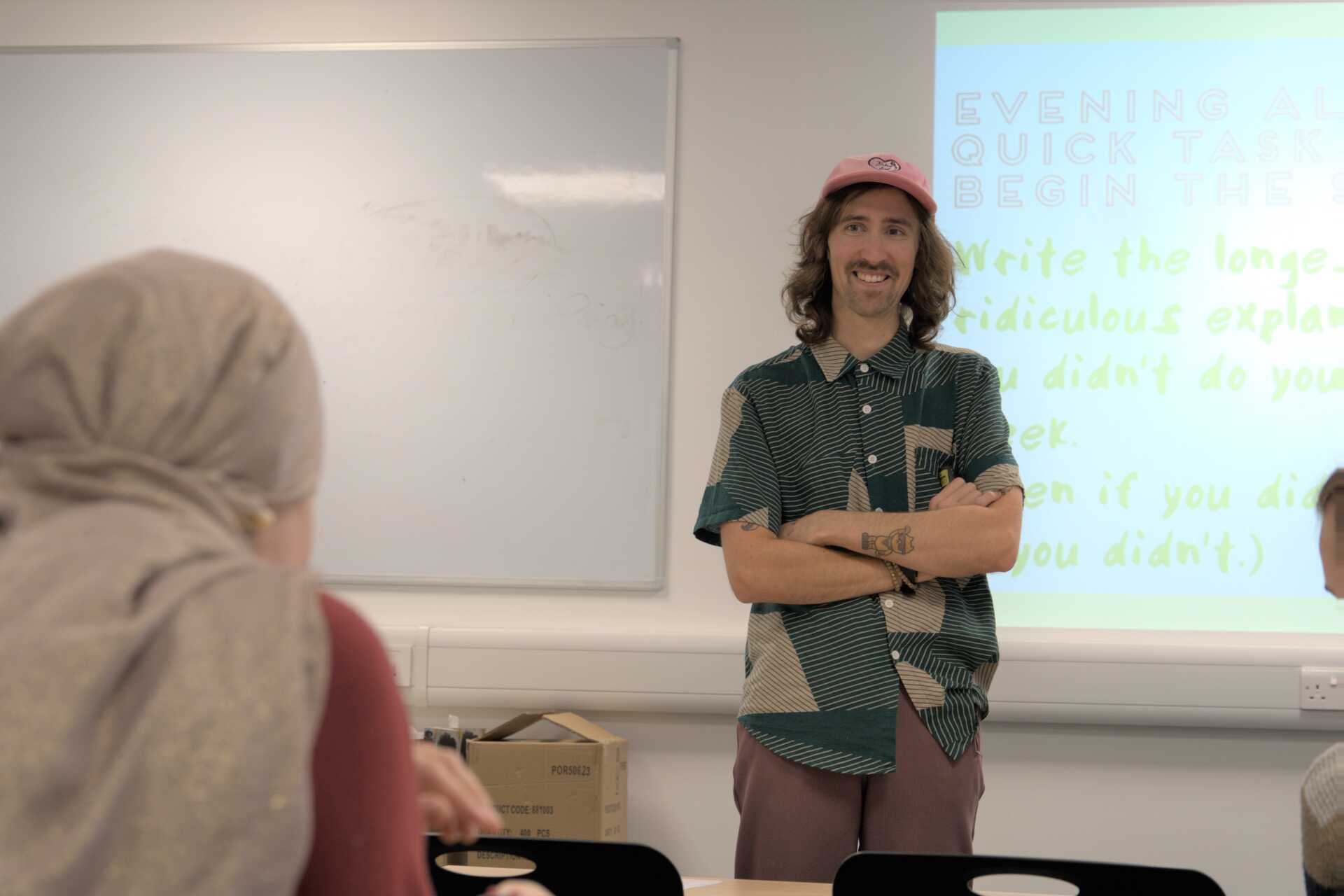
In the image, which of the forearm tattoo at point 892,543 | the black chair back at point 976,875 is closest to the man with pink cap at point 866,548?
the forearm tattoo at point 892,543

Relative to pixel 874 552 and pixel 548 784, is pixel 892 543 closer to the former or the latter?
pixel 874 552

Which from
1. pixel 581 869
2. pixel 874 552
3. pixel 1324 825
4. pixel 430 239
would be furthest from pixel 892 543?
pixel 430 239

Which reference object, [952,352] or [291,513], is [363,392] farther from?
[291,513]

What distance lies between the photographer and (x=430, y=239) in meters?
3.60

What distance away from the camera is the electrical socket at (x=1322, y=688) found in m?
3.13

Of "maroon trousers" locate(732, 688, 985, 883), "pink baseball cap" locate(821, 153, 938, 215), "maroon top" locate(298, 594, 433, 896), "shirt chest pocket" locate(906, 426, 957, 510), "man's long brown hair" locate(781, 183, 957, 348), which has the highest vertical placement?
"pink baseball cap" locate(821, 153, 938, 215)

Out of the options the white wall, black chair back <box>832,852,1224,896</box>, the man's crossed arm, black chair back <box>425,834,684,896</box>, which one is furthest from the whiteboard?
black chair back <box>832,852,1224,896</box>

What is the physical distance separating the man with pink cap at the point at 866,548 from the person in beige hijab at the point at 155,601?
58.4 inches

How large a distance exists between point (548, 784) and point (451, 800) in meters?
2.30

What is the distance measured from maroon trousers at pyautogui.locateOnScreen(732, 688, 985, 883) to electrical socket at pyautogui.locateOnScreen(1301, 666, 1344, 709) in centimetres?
142

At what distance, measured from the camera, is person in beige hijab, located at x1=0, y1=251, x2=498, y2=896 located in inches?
26.1

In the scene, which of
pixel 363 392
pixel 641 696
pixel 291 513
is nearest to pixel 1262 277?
pixel 641 696

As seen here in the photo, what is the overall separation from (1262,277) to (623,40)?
1.86 meters

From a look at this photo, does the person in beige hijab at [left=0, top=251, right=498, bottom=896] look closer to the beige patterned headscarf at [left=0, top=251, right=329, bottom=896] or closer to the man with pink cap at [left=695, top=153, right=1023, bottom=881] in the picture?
the beige patterned headscarf at [left=0, top=251, right=329, bottom=896]
